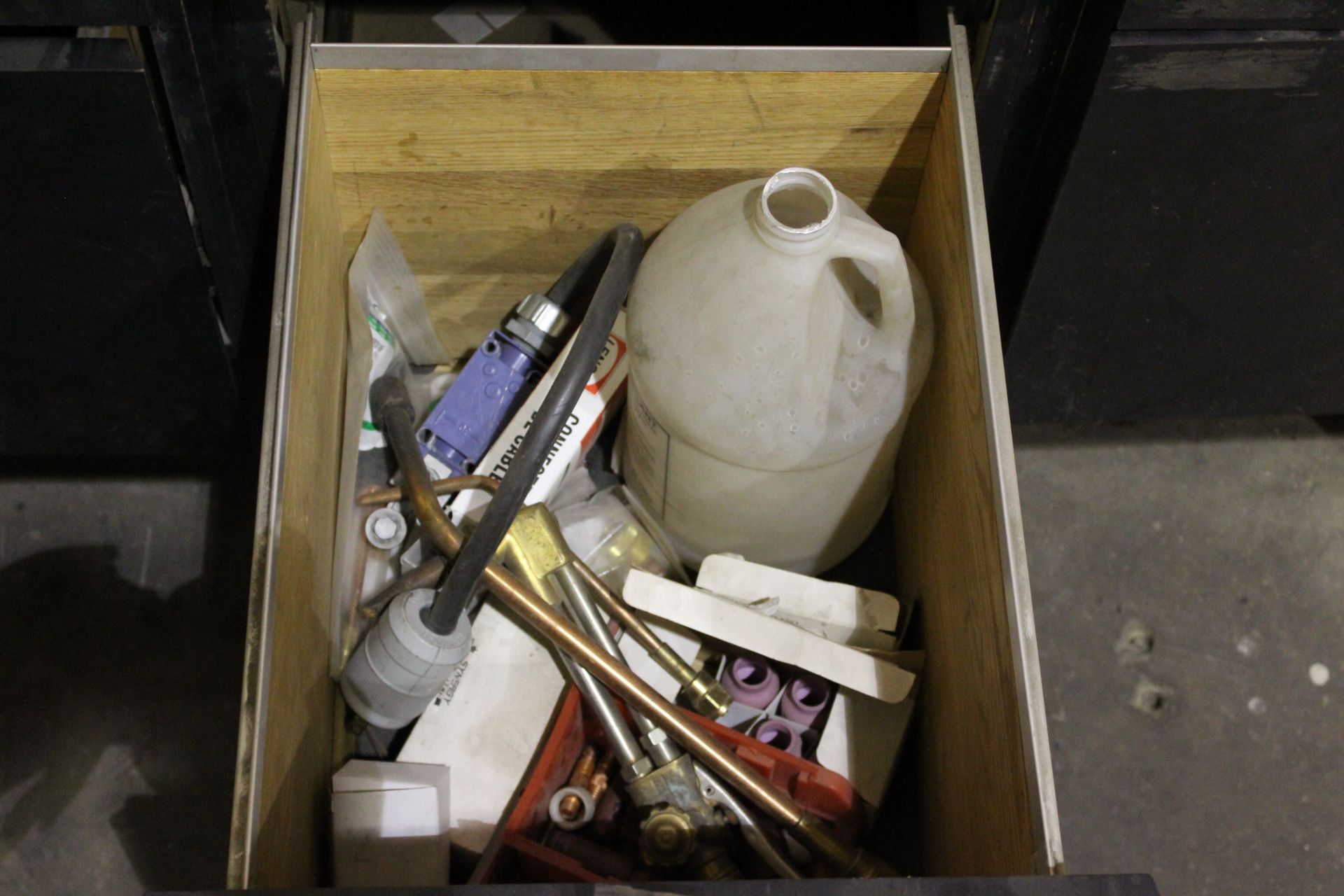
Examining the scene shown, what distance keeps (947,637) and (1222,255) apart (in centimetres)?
35

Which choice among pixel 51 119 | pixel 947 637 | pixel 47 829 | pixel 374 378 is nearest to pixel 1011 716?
pixel 947 637

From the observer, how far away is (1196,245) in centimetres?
84

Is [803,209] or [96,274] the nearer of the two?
[803,209]

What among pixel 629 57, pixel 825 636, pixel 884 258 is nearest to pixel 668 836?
pixel 825 636

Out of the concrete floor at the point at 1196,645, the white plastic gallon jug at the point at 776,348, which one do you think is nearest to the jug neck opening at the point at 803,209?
the white plastic gallon jug at the point at 776,348

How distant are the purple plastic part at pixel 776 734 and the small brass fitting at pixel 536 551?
180 millimetres

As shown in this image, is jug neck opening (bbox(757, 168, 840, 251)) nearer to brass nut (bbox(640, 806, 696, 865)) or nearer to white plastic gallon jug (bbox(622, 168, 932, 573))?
white plastic gallon jug (bbox(622, 168, 932, 573))

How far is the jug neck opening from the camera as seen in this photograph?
0.66 m

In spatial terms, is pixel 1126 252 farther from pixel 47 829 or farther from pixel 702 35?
pixel 47 829

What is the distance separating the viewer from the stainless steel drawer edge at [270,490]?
1.99 feet

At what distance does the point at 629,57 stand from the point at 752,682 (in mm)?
448

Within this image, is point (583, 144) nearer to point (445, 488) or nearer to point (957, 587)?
point (445, 488)

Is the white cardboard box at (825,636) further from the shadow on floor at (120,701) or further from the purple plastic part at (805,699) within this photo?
the shadow on floor at (120,701)

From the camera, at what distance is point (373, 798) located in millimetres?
794
